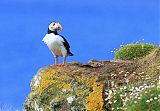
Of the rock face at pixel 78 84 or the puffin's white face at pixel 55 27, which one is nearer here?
the rock face at pixel 78 84

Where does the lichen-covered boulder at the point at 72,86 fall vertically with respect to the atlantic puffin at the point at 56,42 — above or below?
below

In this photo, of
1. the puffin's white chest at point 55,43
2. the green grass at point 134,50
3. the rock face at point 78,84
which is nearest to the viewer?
the rock face at point 78,84

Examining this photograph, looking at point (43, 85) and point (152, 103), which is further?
point (43, 85)

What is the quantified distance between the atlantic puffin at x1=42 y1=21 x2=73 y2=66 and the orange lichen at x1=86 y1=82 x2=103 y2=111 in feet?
6.55

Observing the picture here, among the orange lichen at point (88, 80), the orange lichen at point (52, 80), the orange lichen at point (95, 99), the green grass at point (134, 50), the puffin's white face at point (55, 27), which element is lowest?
the orange lichen at point (95, 99)

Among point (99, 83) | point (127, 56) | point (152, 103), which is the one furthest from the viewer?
point (127, 56)

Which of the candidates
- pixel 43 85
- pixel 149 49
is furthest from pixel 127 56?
pixel 43 85

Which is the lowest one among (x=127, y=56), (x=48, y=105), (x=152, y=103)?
(x=152, y=103)

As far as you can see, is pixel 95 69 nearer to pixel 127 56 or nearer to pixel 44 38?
pixel 44 38

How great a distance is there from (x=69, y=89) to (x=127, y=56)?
8.80m

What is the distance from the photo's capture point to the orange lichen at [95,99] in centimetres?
1397

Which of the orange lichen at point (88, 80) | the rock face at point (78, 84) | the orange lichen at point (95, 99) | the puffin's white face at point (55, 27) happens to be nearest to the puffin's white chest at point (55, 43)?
the puffin's white face at point (55, 27)

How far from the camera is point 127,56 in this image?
2323 cm

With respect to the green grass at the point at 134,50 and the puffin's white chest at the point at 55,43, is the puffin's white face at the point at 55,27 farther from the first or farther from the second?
the green grass at the point at 134,50
